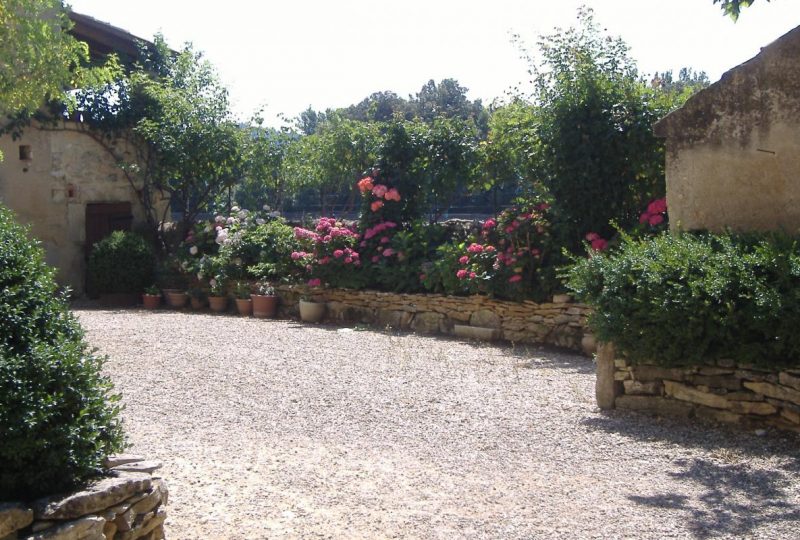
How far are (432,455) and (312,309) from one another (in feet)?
25.4

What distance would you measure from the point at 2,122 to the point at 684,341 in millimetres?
14109

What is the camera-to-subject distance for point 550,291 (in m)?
10.4

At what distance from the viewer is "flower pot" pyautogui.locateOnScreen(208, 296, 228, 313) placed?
48.5ft

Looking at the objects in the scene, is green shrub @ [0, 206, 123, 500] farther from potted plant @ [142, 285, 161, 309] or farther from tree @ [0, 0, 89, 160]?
potted plant @ [142, 285, 161, 309]

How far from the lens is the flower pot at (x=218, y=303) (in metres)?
14.8

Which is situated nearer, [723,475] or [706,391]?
[723,475]

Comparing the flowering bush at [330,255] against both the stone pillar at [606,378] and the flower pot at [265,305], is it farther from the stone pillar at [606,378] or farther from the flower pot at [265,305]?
the stone pillar at [606,378]

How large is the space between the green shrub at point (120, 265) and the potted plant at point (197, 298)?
4.70ft

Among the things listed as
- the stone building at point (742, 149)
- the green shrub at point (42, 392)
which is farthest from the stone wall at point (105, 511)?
the stone building at point (742, 149)

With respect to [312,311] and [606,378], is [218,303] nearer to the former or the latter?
[312,311]

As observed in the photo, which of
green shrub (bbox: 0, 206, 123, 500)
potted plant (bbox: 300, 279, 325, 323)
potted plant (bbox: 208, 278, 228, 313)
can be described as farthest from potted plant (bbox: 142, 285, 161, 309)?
green shrub (bbox: 0, 206, 123, 500)

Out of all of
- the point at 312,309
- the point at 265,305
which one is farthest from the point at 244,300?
the point at 312,309

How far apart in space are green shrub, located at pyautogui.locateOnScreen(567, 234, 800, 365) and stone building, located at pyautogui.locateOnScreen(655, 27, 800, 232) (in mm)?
495

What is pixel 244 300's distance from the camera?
1433 centimetres
